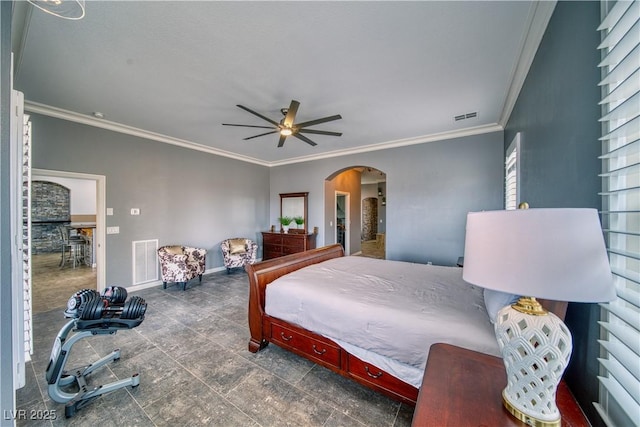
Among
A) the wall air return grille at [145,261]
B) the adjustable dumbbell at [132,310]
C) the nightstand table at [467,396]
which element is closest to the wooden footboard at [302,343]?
the nightstand table at [467,396]

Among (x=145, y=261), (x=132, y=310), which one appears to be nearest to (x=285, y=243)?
(x=145, y=261)

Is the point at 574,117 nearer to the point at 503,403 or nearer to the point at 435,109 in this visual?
the point at 503,403

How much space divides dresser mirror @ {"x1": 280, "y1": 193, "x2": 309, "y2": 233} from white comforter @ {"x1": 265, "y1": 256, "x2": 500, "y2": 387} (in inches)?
149

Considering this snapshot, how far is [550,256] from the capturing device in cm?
65

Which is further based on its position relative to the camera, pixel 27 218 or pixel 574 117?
pixel 27 218

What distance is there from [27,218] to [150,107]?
195 centimetres

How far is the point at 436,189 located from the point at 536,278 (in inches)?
171

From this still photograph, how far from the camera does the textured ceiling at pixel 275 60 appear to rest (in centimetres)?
181

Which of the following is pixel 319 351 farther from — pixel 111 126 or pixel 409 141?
Answer: pixel 111 126

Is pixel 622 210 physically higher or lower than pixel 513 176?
lower

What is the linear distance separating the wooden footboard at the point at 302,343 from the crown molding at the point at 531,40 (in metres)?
2.80

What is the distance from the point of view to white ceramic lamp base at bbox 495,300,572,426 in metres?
0.75

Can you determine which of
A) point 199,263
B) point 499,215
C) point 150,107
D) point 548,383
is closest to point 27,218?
point 150,107

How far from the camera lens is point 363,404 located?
5.93 ft
